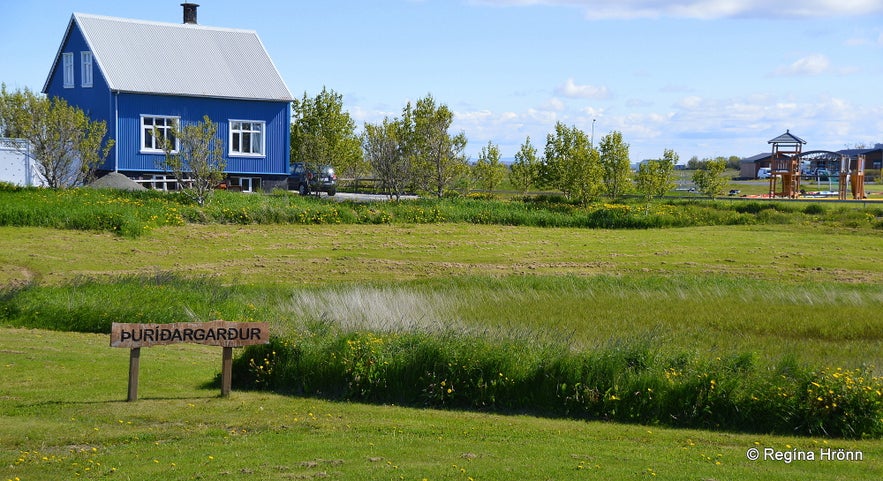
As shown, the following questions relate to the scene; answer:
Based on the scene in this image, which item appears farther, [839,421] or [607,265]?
[607,265]

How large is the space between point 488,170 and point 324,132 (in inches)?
416

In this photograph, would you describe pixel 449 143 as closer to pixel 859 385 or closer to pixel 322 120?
pixel 322 120

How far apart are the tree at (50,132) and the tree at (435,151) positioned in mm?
13383

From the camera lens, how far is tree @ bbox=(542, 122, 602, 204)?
44.1 m

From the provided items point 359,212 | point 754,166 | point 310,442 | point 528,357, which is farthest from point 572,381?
point 754,166

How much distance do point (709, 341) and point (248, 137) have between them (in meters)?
35.5

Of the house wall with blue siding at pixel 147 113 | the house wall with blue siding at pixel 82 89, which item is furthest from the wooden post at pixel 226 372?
the house wall with blue siding at pixel 82 89

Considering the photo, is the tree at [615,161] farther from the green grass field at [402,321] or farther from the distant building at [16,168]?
the distant building at [16,168]

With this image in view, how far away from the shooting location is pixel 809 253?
3139cm

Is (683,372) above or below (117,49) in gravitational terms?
below

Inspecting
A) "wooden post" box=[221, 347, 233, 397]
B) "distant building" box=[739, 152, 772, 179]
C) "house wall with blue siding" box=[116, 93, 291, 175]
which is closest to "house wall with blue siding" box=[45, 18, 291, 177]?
"house wall with blue siding" box=[116, 93, 291, 175]

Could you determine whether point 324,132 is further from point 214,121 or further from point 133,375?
point 133,375

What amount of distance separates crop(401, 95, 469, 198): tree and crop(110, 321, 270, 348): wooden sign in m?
30.9

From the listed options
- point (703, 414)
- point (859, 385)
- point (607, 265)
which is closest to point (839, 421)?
point (859, 385)
